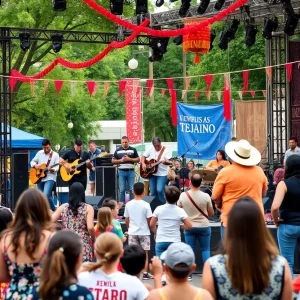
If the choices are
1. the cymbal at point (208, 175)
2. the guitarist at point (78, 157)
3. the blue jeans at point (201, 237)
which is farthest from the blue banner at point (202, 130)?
the blue jeans at point (201, 237)

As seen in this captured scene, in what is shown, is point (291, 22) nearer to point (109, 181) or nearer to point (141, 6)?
point (141, 6)

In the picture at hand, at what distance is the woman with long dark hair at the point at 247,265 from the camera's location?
Answer: 4.65 meters

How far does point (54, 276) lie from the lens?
4.74 m

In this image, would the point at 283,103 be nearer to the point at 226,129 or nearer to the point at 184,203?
the point at 226,129

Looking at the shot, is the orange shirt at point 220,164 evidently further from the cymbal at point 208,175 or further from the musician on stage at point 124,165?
the musician on stage at point 124,165

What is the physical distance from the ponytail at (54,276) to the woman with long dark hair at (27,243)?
86cm

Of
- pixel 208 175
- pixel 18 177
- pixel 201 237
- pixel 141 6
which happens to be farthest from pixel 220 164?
pixel 201 237

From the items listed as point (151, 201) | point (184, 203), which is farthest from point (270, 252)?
point (151, 201)

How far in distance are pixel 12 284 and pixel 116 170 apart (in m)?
14.3

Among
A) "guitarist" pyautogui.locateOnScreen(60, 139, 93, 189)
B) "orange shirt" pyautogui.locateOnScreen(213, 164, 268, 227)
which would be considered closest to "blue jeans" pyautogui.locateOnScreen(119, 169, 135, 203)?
"guitarist" pyautogui.locateOnScreen(60, 139, 93, 189)

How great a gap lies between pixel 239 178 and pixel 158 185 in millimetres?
8740

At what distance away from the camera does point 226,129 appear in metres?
24.1

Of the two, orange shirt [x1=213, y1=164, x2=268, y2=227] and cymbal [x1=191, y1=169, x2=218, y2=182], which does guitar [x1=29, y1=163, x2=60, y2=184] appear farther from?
orange shirt [x1=213, y1=164, x2=268, y2=227]

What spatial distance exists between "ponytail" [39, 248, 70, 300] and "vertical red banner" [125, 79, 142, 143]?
935 inches
